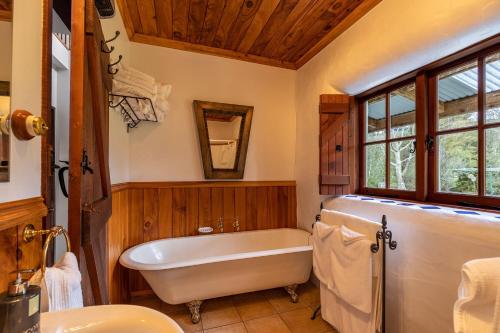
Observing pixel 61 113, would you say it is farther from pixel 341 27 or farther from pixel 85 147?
pixel 341 27

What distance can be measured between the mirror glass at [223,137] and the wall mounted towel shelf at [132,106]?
2.04 feet

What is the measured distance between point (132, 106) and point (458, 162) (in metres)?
2.23

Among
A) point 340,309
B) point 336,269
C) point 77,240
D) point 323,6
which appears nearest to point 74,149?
point 77,240

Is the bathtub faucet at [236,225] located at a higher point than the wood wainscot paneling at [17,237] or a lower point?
lower

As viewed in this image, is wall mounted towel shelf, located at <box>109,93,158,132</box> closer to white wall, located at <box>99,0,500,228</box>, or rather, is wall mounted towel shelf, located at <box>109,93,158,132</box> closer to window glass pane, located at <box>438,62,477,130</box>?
white wall, located at <box>99,0,500,228</box>

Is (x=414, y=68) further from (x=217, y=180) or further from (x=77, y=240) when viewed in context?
(x=77, y=240)

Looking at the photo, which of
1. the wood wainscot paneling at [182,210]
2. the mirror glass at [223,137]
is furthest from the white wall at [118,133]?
the mirror glass at [223,137]

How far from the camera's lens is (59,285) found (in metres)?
0.65

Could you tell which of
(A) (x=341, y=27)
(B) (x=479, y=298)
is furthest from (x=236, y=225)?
(A) (x=341, y=27)

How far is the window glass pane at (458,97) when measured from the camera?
1334 mm

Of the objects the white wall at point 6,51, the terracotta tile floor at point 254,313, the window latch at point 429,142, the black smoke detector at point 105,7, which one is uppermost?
the black smoke detector at point 105,7

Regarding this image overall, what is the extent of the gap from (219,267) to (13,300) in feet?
4.72

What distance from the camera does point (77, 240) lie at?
0.83 m

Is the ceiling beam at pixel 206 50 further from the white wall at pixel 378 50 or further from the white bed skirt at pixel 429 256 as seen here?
the white bed skirt at pixel 429 256
